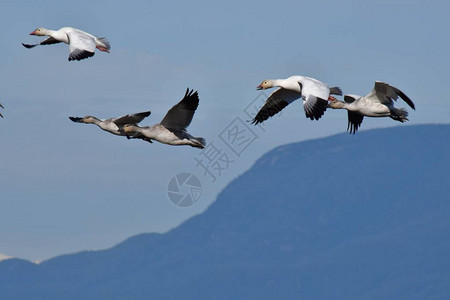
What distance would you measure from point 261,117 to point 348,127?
2.03 meters

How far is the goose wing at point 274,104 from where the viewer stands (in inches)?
970

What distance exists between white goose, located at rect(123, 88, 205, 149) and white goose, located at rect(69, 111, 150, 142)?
1.26ft

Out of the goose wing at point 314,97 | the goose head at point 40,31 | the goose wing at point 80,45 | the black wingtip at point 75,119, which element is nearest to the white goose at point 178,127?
the goose wing at point 314,97

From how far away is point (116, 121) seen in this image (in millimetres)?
22734

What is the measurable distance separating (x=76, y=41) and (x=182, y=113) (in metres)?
5.26

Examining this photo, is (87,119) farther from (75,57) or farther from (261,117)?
(261,117)

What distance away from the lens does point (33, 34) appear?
1110 inches

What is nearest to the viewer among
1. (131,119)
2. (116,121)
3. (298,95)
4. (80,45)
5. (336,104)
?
(131,119)

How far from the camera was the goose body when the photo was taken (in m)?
21.9

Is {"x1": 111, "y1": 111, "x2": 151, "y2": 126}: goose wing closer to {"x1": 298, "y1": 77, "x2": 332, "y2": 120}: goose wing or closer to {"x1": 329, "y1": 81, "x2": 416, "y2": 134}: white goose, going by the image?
{"x1": 298, "y1": 77, "x2": 332, "y2": 120}: goose wing

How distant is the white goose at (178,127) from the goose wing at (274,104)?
402cm

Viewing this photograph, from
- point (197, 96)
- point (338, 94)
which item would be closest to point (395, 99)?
point (338, 94)

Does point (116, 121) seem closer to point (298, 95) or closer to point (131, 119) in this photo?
point (131, 119)

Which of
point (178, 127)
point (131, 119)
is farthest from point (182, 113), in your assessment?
point (131, 119)
